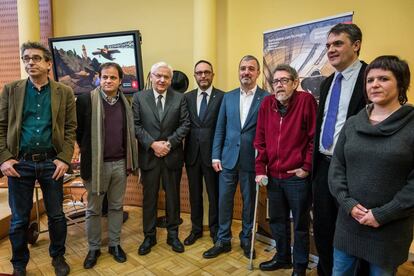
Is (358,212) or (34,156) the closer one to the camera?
(358,212)

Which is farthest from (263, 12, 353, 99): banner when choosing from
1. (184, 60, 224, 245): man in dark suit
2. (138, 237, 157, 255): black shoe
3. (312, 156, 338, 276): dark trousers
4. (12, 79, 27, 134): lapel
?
(12, 79, 27, 134): lapel

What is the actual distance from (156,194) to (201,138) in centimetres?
65

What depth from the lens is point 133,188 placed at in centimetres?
405

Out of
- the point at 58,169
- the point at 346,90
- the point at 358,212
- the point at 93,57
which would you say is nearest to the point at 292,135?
the point at 346,90

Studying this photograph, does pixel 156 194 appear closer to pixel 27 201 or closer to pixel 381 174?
pixel 27 201

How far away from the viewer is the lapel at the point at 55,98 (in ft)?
7.18

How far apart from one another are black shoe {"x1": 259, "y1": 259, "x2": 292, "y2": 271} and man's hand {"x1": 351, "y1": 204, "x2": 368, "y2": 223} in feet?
3.79

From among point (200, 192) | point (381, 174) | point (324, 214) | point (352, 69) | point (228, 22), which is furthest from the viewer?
point (228, 22)

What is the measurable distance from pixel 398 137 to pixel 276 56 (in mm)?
2141

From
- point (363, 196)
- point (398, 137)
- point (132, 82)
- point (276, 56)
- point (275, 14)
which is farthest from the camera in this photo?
point (132, 82)

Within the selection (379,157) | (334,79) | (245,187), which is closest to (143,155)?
(245,187)

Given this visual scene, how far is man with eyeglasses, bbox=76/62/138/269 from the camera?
2418 millimetres

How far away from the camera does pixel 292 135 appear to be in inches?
82.7

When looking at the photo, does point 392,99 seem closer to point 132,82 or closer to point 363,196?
point 363,196
